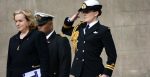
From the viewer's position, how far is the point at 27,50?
243 inches

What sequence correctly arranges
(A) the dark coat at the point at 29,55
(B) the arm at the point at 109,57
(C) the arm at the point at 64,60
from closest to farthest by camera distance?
(A) the dark coat at the point at 29,55, (B) the arm at the point at 109,57, (C) the arm at the point at 64,60

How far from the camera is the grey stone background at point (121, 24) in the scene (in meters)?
10.8

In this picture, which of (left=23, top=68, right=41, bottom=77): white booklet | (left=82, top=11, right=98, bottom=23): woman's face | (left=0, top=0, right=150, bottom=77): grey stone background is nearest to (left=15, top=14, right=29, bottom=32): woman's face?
(left=23, top=68, right=41, bottom=77): white booklet

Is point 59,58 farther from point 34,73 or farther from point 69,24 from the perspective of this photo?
point 34,73


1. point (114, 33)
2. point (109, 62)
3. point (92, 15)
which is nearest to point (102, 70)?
point (109, 62)

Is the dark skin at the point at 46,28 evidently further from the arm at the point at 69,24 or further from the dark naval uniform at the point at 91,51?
the dark naval uniform at the point at 91,51

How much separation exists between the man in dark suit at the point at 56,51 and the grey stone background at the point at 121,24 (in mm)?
3667

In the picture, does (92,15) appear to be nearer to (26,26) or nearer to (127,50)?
(26,26)

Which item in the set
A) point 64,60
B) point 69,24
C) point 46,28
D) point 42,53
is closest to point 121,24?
point 69,24

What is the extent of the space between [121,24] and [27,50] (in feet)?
16.0

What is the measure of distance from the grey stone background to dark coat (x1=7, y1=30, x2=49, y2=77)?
14.7ft

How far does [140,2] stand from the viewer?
1080 centimetres

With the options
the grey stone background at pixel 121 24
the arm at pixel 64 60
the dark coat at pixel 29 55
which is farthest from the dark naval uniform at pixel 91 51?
the grey stone background at pixel 121 24

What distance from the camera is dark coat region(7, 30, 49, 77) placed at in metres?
6.19
